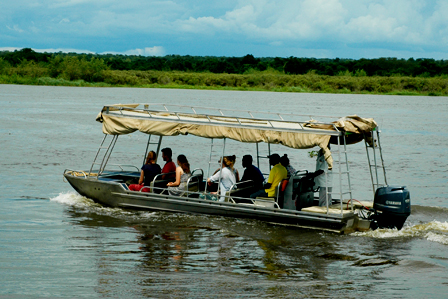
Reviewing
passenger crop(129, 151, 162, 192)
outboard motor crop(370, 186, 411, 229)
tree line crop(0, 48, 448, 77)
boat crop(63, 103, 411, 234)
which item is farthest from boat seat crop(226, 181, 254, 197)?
tree line crop(0, 48, 448, 77)

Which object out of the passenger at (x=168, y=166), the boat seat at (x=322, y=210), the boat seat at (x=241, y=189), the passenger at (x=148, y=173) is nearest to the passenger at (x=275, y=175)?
the boat seat at (x=241, y=189)

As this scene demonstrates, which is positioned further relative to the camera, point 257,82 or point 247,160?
point 257,82

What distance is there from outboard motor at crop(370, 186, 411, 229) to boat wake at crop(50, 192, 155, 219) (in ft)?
15.9

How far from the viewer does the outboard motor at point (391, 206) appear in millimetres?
10992

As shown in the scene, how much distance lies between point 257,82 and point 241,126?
248ft

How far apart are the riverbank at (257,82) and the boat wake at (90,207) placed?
6728cm

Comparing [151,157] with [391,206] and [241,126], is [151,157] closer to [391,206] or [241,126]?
[241,126]

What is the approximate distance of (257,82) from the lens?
8656cm

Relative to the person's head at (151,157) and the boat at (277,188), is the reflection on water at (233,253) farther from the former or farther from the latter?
the person's head at (151,157)

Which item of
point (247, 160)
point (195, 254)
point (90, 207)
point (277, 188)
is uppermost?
point (247, 160)

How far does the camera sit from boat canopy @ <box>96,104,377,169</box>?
11016 mm

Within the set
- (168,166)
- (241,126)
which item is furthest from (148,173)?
(241,126)

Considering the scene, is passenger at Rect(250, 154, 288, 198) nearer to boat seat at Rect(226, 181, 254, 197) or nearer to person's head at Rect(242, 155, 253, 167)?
person's head at Rect(242, 155, 253, 167)

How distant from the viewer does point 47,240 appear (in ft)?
37.7
